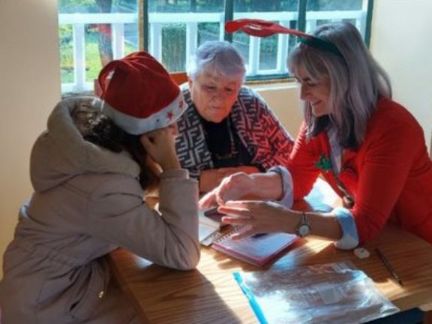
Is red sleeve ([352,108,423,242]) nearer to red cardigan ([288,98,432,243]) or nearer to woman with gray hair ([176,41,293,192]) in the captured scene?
red cardigan ([288,98,432,243])

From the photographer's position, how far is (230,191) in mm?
1645

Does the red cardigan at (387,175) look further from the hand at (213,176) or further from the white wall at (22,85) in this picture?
the white wall at (22,85)

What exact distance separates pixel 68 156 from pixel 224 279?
43 centimetres

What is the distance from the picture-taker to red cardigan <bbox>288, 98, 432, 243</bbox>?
1424 millimetres

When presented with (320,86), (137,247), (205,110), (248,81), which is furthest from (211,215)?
(248,81)

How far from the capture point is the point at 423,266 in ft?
4.30

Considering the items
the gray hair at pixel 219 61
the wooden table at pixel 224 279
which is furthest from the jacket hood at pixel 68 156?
the gray hair at pixel 219 61

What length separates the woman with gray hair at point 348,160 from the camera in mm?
1396

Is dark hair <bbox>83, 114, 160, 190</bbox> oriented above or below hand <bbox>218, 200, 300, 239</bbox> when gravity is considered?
above

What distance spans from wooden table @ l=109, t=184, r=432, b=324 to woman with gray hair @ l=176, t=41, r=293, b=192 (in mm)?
571

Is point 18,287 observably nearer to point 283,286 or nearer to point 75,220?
point 75,220

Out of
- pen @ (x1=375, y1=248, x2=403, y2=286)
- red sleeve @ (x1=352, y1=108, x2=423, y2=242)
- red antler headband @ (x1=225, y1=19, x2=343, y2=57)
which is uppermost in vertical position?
red antler headband @ (x1=225, y1=19, x2=343, y2=57)

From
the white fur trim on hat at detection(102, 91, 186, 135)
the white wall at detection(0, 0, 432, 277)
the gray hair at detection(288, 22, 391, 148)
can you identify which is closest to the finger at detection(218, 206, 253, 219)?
the white fur trim on hat at detection(102, 91, 186, 135)

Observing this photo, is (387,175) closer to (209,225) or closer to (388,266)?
(388,266)
